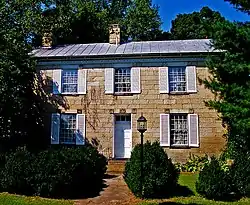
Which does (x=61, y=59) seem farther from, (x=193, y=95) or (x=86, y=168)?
(x=86, y=168)

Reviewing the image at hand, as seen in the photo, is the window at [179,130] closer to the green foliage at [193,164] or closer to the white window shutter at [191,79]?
the green foliage at [193,164]

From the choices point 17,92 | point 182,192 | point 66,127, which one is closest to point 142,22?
point 66,127

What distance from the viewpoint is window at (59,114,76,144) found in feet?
61.2

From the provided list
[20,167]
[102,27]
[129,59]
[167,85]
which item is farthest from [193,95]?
[102,27]

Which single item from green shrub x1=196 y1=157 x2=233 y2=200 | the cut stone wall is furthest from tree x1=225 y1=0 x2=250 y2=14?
the cut stone wall

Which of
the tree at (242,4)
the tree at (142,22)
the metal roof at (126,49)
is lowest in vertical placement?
the tree at (242,4)

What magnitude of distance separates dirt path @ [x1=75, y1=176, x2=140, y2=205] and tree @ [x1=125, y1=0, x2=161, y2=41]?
21.9 meters

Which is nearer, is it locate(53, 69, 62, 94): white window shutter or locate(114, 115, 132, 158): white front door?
locate(114, 115, 132, 158): white front door

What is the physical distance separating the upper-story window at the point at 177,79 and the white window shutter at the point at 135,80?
1.57m

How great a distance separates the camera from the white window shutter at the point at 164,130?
17750mm

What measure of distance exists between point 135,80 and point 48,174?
8303mm

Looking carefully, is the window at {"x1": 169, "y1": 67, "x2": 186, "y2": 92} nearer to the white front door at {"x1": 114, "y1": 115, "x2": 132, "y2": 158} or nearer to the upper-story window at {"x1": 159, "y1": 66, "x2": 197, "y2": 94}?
the upper-story window at {"x1": 159, "y1": 66, "x2": 197, "y2": 94}

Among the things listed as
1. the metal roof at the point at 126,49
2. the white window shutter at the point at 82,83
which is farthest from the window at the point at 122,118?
the metal roof at the point at 126,49

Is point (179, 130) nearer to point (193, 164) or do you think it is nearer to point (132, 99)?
point (193, 164)
